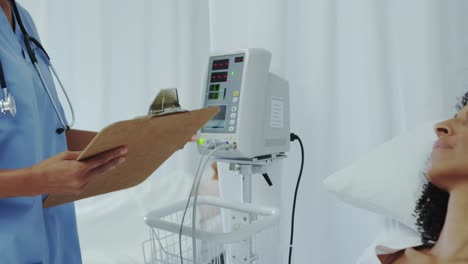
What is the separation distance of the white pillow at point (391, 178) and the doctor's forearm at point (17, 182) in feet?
2.23

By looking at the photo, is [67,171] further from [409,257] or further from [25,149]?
[409,257]

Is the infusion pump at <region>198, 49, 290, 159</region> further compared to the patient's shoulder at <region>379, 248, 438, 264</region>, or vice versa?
the infusion pump at <region>198, 49, 290, 159</region>

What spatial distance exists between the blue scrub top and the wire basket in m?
0.23

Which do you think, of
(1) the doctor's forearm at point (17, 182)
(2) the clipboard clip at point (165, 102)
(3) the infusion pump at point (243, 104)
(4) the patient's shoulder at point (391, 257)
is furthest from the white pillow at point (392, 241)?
(1) the doctor's forearm at point (17, 182)

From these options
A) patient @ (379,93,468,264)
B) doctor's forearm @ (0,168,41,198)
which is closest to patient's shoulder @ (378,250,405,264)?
patient @ (379,93,468,264)

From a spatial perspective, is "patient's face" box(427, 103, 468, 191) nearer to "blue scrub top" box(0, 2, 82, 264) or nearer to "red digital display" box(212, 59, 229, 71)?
"red digital display" box(212, 59, 229, 71)

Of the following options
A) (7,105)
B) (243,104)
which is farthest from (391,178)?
(7,105)

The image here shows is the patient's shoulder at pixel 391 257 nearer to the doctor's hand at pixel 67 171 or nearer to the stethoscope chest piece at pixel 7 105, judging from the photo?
the doctor's hand at pixel 67 171

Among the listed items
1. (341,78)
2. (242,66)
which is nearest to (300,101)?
(341,78)

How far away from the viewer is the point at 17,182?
65 cm

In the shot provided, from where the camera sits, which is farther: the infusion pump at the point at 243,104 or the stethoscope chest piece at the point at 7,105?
the infusion pump at the point at 243,104

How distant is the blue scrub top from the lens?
A: 0.74m

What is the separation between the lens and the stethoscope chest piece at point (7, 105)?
0.70 meters

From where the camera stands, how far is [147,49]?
2.10m
